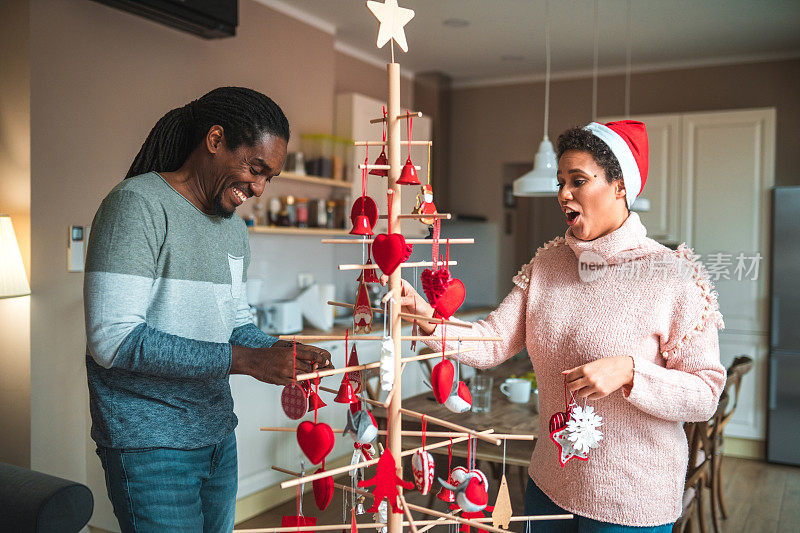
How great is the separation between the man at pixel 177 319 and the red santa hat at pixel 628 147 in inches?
25.4

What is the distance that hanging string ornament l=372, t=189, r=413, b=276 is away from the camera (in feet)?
3.38

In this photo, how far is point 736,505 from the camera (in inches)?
145

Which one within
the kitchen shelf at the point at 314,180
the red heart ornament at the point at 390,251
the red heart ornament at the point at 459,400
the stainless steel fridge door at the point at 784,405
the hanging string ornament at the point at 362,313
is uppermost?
the kitchen shelf at the point at 314,180

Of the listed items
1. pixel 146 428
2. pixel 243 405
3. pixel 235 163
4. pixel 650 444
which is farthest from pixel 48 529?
pixel 243 405

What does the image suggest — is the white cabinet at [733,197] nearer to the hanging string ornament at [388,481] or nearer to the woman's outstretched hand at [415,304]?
the woman's outstretched hand at [415,304]

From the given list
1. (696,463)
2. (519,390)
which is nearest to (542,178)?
(519,390)

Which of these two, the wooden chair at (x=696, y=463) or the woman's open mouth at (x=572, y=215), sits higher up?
the woman's open mouth at (x=572, y=215)

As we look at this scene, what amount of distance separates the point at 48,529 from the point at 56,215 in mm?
1470

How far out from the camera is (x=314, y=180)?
3986 mm

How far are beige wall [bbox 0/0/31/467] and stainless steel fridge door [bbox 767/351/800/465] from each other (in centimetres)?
422

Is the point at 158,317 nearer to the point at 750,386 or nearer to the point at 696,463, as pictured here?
the point at 696,463

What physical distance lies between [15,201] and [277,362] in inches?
79.9

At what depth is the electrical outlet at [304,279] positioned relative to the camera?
4125 mm

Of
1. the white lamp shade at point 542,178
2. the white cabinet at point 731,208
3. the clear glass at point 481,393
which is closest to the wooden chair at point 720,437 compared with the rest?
the clear glass at point 481,393
